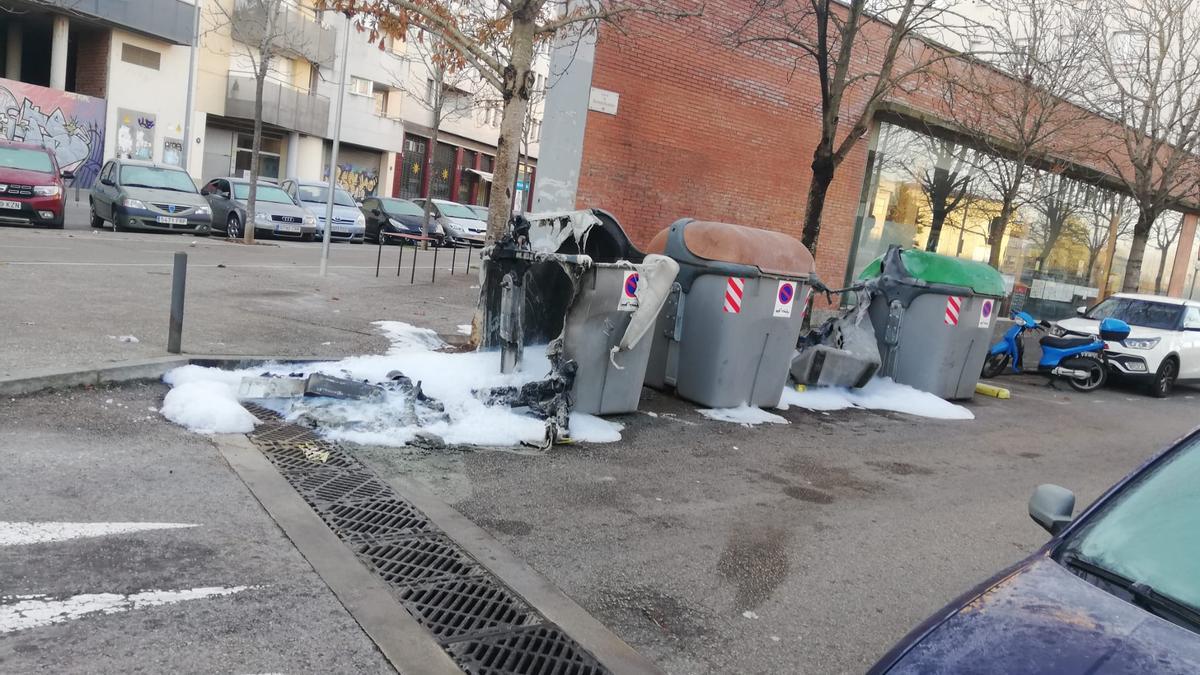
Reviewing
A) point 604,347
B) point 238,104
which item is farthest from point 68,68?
point 604,347

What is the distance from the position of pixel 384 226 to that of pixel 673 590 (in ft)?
77.5

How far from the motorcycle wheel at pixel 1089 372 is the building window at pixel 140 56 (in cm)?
2998

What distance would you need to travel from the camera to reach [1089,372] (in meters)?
13.2

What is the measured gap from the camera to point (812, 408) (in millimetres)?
9258

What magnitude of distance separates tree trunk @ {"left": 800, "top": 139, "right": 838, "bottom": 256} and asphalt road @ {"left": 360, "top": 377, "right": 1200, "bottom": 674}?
3.75m

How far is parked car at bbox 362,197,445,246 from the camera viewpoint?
26.2m

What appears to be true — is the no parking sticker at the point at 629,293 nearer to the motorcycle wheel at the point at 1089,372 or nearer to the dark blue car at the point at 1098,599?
the dark blue car at the point at 1098,599

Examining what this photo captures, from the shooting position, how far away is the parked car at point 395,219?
85.9 feet

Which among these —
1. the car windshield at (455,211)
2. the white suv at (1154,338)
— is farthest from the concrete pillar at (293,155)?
the white suv at (1154,338)

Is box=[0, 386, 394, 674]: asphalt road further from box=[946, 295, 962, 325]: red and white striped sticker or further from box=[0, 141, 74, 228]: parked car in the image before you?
box=[0, 141, 74, 228]: parked car

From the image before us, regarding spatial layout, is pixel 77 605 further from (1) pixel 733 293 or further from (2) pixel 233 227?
(2) pixel 233 227

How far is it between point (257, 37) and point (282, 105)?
22.2ft

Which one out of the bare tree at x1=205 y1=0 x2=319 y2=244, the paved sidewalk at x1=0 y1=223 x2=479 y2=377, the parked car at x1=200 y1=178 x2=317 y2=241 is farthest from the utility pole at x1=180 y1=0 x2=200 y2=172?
the paved sidewalk at x1=0 y1=223 x2=479 y2=377

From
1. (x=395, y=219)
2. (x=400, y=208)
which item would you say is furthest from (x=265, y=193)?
(x=400, y=208)
